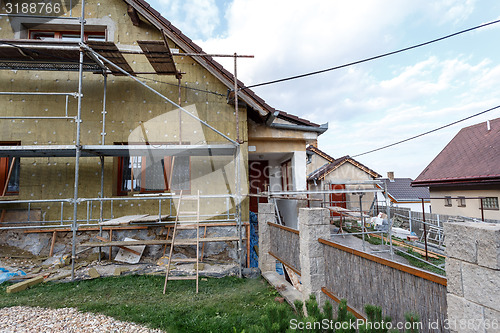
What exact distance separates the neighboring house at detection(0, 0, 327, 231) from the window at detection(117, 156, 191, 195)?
0.03m

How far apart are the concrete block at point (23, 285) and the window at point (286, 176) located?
327 inches

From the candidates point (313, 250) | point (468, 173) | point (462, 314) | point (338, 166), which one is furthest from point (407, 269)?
point (338, 166)

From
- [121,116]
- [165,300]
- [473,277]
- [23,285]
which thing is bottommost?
[165,300]

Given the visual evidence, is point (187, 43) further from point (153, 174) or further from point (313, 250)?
point (313, 250)

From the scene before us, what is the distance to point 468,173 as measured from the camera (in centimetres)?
1349

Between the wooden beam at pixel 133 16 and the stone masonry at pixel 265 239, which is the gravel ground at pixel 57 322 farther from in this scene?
the wooden beam at pixel 133 16

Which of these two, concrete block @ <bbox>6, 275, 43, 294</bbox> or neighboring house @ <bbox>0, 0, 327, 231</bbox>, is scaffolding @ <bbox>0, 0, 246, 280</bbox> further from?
concrete block @ <bbox>6, 275, 43, 294</bbox>

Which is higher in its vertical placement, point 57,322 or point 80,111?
point 80,111

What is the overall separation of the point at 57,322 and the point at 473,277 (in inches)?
226

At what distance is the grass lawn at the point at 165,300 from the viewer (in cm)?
443

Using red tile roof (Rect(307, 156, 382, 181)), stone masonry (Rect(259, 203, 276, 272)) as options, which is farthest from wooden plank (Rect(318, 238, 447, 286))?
red tile roof (Rect(307, 156, 382, 181))

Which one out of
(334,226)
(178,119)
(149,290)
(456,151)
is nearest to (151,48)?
(178,119)

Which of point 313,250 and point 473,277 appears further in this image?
point 313,250

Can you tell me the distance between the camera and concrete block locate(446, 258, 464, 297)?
2.26 metres
